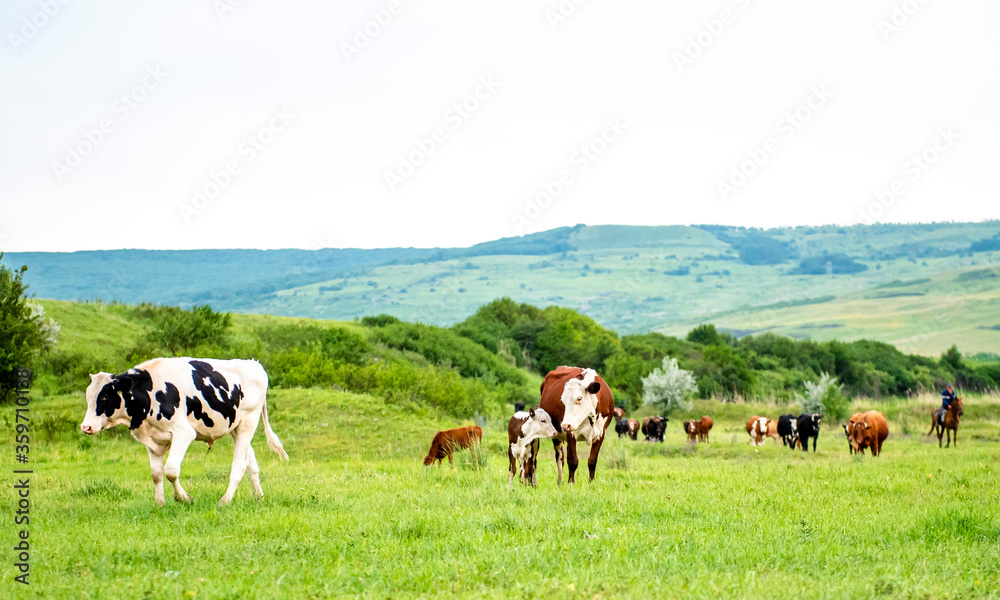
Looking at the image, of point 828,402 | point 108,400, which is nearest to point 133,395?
point 108,400

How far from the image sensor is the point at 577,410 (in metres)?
11.8

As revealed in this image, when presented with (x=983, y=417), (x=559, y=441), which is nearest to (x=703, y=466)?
(x=559, y=441)

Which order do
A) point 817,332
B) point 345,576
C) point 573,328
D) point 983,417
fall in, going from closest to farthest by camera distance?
point 345,576
point 983,417
point 573,328
point 817,332

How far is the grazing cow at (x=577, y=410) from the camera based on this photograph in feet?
38.9

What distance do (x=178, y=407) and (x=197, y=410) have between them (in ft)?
0.84

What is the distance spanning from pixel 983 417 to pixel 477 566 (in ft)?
107

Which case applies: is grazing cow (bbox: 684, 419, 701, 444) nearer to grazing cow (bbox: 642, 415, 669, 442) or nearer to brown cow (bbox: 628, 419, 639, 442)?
grazing cow (bbox: 642, 415, 669, 442)

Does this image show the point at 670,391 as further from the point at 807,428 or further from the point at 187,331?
the point at 187,331

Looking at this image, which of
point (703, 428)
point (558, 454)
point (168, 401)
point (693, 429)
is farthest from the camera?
point (703, 428)

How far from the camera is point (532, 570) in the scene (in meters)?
6.75

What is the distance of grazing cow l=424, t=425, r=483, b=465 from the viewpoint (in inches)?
699

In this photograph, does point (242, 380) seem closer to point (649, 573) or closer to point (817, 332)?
point (649, 573)

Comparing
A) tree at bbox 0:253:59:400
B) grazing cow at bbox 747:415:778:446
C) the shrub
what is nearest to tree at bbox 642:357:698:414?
grazing cow at bbox 747:415:778:446

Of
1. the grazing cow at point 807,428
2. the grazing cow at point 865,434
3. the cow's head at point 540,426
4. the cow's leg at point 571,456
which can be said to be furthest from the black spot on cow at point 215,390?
the grazing cow at point 807,428
